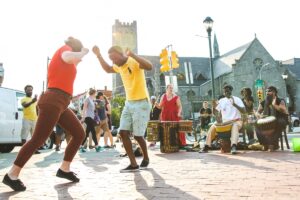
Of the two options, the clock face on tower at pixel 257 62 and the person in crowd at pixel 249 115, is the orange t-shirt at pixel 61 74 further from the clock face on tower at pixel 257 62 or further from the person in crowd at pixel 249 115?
the clock face on tower at pixel 257 62

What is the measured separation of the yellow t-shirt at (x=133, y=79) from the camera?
17.6 ft

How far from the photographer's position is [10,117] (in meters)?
10.9

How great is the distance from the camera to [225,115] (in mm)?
8508

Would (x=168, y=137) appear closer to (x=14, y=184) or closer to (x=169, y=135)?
(x=169, y=135)

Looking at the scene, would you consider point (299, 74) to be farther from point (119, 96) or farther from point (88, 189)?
point (88, 189)

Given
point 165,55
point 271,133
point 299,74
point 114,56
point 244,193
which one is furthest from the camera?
point 299,74

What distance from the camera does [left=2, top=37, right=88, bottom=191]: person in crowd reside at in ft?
13.0

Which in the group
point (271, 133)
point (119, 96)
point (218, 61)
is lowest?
point (271, 133)

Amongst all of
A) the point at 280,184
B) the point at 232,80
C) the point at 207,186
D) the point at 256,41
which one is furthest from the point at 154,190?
the point at 256,41

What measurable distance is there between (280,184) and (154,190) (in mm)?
1412

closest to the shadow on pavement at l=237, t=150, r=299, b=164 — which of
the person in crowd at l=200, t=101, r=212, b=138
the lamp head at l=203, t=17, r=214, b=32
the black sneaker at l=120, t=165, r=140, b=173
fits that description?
the black sneaker at l=120, t=165, r=140, b=173

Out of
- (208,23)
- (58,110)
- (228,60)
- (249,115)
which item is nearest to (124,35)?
(228,60)

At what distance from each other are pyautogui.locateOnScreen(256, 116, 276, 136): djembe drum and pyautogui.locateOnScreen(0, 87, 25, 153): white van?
7.44 metres

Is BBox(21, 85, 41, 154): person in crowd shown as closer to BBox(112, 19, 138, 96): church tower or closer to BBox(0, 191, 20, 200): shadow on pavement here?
BBox(0, 191, 20, 200): shadow on pavement
